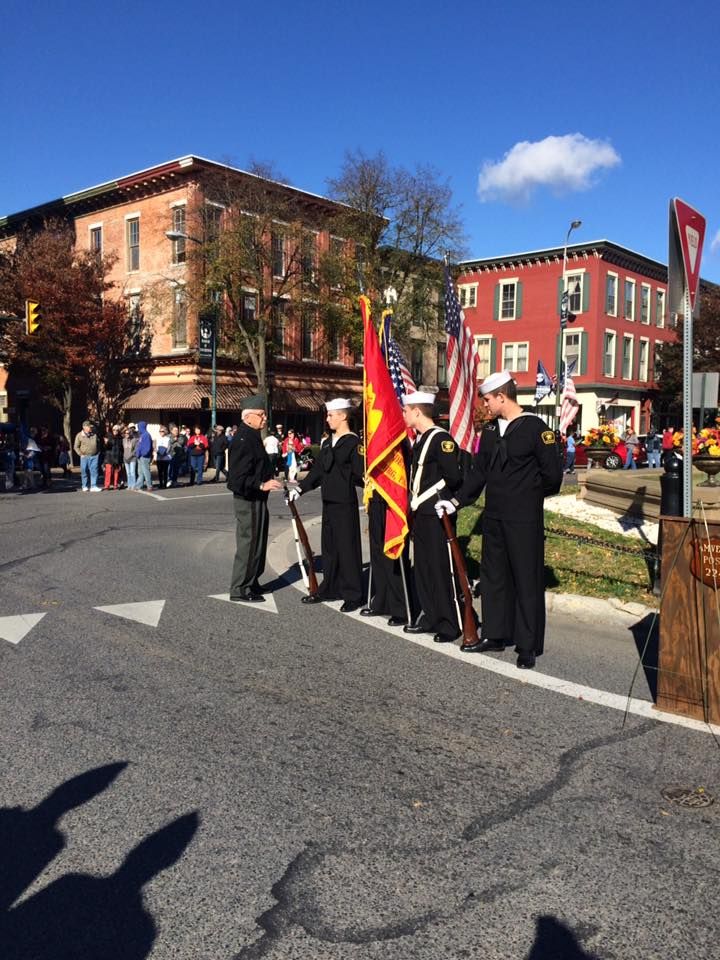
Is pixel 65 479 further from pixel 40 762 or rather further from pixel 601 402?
pixel 601 402

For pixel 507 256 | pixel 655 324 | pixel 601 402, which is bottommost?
pixel 601 402

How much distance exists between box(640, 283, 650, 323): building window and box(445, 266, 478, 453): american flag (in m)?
50.2

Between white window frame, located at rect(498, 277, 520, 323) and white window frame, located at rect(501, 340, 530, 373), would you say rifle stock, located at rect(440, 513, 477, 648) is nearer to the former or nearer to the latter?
white window frame, located at rect(501, 340, 530, 373)

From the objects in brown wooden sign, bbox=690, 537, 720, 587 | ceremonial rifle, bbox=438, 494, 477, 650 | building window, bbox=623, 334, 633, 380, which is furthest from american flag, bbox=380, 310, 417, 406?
building window, bbox=623, 334, 633, 380

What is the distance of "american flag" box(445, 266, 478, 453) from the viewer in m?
8.44

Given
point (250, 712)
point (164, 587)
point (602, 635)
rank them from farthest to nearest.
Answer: point (164, 587) < point (602, 635) < point (250, 712)

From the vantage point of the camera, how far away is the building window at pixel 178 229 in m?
35.1

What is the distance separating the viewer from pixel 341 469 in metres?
7.60

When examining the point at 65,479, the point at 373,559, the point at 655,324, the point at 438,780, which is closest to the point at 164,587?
the point at 373,559

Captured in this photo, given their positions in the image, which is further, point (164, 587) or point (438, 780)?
point (164, 587)

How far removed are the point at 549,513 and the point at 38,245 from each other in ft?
99.4

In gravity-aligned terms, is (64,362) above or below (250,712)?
above

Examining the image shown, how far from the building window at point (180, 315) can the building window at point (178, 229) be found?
1523mm

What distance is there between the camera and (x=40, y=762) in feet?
12.9
